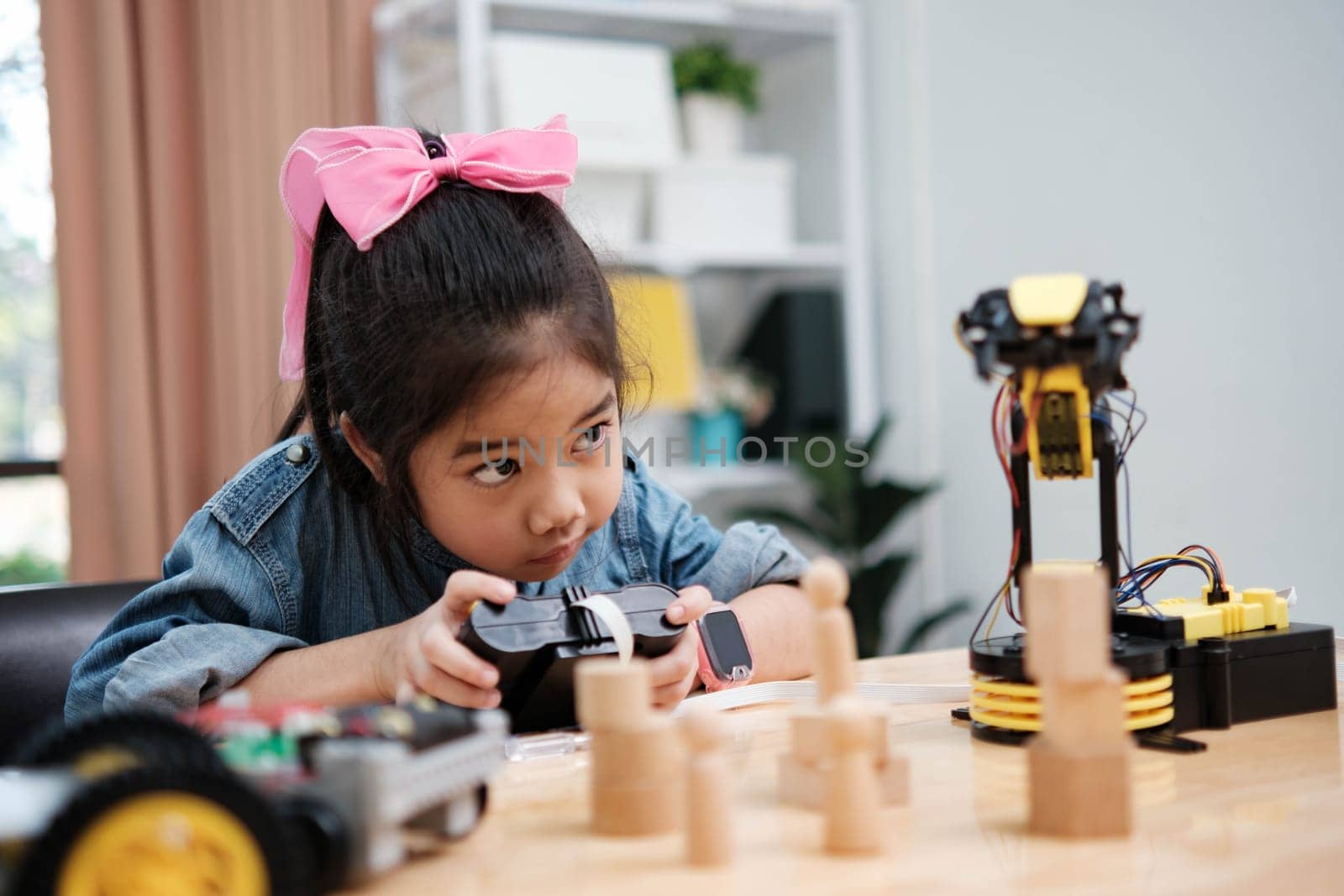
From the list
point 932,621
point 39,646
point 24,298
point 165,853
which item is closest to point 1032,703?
point 165,853

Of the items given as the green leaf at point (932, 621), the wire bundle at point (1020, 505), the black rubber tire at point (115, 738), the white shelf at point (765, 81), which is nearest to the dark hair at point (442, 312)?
the wire bundle at point (1020, 505)

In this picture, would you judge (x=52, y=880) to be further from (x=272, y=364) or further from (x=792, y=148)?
(x=792, y=148)

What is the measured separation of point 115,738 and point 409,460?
492 millimetres

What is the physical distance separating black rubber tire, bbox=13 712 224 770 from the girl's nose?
1.41 feet

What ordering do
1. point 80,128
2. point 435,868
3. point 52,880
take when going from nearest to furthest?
point 52,880, point 435,868, point 80,128

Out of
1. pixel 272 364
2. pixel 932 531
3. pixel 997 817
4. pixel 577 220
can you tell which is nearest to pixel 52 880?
pixel 997 817

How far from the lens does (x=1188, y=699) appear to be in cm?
71

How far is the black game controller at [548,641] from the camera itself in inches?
27.9

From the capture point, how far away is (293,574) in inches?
39.1

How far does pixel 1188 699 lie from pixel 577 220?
2.31 ft

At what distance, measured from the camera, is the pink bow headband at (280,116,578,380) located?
93 centimetres

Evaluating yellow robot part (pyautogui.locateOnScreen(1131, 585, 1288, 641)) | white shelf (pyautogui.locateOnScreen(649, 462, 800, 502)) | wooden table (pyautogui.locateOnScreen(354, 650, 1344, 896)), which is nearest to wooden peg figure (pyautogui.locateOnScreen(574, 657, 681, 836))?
wooden table (pyautogui.locateOnScreen(354, 650, 1344, 896))

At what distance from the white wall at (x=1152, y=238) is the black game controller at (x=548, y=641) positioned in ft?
1.47

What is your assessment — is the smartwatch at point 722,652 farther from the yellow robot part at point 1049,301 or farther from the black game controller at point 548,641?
the yellow robot part at point 1049,301
